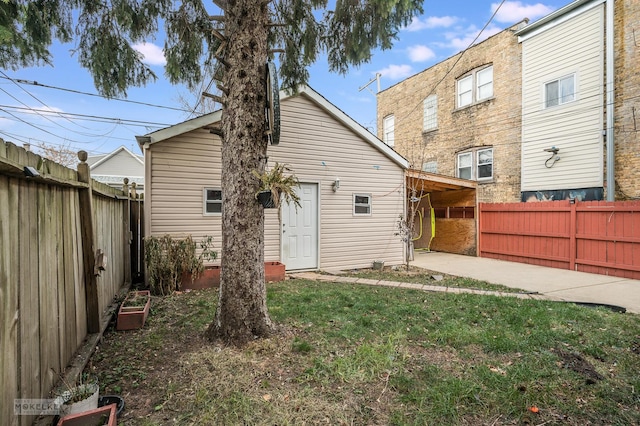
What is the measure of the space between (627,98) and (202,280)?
1115cm

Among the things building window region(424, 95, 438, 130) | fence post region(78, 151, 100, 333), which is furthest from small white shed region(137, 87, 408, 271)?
building window region(424, 95, 438, 130)

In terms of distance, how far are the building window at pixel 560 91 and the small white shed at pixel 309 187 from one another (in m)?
5.36

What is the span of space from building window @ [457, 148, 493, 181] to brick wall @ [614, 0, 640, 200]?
12.1 ft

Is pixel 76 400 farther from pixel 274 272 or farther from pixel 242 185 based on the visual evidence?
pixel 274 272

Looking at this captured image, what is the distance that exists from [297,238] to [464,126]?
8.85 meters

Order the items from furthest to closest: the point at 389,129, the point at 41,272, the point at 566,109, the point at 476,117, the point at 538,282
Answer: the point at 389,129, the point at 476,117, the point at 566,109, the point at 538,282, the point at 41,272

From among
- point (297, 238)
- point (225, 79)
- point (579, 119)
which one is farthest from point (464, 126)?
point (225, 79)

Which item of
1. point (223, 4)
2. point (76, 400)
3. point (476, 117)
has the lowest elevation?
point (76, 400)

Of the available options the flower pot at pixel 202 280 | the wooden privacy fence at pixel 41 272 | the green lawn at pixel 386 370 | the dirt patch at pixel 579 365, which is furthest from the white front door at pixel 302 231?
the dirt patch at pixel 579 365

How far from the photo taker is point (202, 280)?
19.9ft

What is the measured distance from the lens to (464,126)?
41.8ft

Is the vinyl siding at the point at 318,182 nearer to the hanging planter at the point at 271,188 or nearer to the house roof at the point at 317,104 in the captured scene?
the house roof at the point at 317,104

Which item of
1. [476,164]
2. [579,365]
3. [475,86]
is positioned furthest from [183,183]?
[475,86]

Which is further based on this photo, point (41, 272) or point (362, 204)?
point (362, 204)
